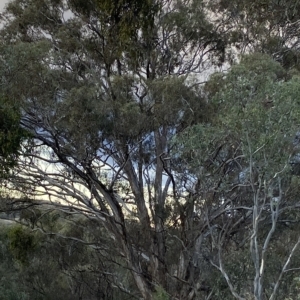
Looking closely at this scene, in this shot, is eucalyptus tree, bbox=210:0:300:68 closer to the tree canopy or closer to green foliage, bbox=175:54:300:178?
the tree canopy

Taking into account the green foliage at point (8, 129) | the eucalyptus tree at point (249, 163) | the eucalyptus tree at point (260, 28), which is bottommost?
the eucalyptus tree at point (249, 163)

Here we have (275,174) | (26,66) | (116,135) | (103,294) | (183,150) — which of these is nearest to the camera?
(275,174)

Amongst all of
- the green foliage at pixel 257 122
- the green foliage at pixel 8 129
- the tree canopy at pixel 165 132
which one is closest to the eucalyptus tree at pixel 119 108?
the tree canopy at pixel 165 132

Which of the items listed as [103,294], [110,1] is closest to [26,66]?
[110,1]

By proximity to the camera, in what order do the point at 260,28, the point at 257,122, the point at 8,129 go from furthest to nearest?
the point at 260,28 → the point at 8,129 → the point at 257,122

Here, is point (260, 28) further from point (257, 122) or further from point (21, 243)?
point (21, 243)

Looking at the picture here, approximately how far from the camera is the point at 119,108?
8.16 meters

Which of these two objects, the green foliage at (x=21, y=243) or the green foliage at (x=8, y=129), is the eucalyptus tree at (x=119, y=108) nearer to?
the green foliage at (x=8, y=129)

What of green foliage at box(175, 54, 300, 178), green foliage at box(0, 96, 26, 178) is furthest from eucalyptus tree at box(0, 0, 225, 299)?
green foliage at box(175, 54, 300, 178)

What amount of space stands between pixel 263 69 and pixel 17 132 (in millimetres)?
3723

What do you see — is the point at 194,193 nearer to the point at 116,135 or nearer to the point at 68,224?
the point at 116,135

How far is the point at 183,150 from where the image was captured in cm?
693

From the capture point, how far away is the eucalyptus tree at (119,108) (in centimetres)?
796

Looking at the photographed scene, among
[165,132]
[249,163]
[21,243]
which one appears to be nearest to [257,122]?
[249,163]
